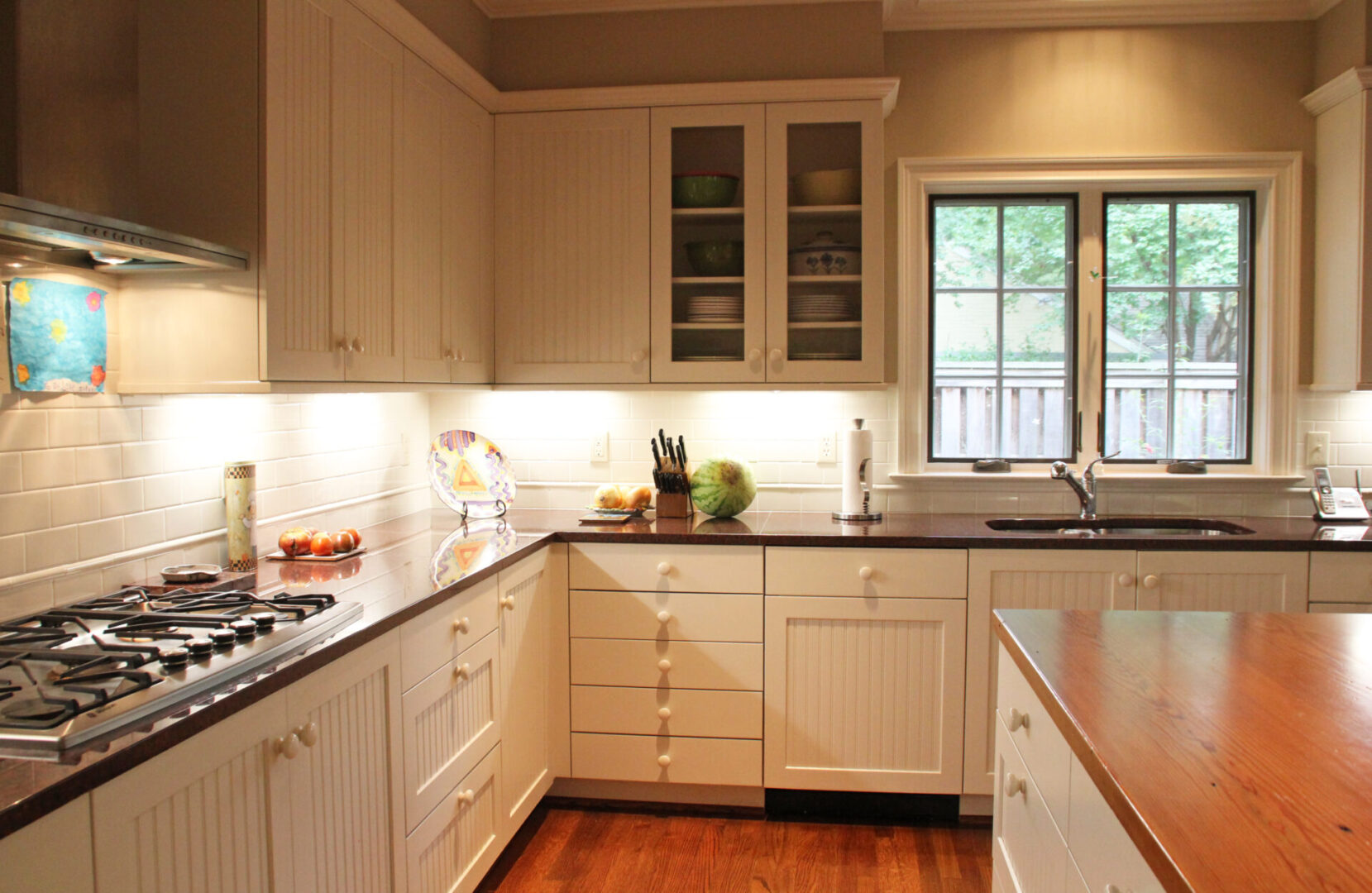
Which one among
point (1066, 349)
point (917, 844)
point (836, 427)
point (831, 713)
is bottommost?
point (917, 844)

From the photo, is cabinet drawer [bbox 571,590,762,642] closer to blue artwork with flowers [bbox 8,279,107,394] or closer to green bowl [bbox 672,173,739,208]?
green bowl [bbox 672,173,739,208]

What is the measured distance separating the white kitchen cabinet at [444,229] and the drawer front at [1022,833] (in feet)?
5.76

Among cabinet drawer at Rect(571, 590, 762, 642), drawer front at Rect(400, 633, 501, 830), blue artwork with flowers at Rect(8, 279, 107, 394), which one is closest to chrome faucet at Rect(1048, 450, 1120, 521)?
cabinet drawer at Rect(571, 590, 762, 642)

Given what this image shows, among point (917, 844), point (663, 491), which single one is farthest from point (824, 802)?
point (663, 491)

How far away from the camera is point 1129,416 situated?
333cm

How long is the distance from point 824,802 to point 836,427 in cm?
124

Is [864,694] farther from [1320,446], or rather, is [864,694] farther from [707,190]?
[1320,446]

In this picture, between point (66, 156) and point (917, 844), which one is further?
point (917, 844)

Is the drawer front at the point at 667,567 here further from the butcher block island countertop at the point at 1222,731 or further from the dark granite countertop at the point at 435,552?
the butcher block island countertop at the point at 1222,731

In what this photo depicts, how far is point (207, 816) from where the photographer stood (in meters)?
1.33

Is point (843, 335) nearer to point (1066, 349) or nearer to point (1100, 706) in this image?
point (1066, 349)

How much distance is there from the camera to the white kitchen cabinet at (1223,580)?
107 inches

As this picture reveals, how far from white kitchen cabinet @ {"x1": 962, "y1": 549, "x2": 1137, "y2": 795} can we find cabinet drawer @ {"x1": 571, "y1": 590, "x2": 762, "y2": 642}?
632 millimetres

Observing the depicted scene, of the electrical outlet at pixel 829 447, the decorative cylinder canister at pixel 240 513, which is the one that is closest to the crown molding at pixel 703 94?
the electrical outlet at pixel 829 447
